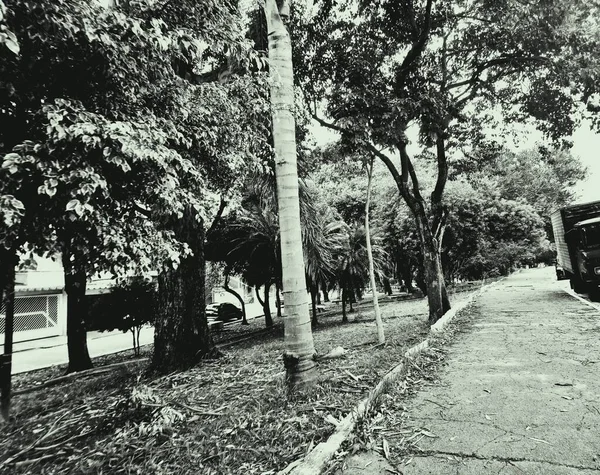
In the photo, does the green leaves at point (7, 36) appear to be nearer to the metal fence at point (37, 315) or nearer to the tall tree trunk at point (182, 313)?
the tall tree trunk at point (182, 313)

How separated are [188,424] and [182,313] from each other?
3.04 metres

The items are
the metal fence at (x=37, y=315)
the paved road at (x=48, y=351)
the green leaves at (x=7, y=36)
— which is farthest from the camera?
the metal fence at (x=37, y=315)

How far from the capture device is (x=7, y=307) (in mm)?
3574

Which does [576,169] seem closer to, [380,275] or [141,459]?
[380,275]

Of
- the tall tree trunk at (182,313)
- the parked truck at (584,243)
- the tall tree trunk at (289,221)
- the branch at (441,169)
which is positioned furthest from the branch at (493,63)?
the tall tree trunk at (182,313)

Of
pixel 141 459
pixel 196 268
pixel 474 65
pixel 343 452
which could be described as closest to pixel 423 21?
pixel 474 65

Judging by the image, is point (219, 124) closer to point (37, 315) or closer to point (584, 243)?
point (584, 243)

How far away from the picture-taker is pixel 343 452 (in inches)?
133

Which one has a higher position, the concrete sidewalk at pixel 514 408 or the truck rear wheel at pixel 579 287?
the truck rear wheel at pixel 579 287

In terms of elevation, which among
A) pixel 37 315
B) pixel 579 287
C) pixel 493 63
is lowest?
pixel 579 287

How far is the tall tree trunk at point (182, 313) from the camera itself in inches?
262

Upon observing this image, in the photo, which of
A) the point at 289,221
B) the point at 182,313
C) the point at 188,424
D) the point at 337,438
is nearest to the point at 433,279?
the point at 182,313

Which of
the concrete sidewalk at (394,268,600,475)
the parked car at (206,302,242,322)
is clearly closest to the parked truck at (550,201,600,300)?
the concrete sidewalk at (394,268,600,475)

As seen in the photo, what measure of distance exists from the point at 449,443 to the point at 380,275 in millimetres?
10932
